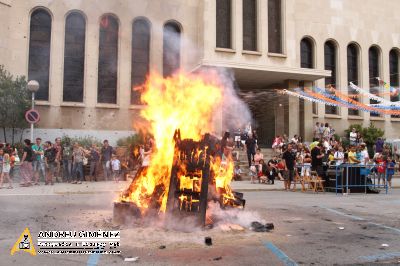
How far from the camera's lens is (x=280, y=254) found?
5.70 metres

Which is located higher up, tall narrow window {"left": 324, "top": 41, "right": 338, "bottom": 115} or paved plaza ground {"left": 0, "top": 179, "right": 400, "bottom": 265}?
tall narrow window {"left": 324, "top": 41, "right": 338, "bottom": 115}

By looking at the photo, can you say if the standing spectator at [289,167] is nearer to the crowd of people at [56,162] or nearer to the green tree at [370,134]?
the crowd of people at [56,162]

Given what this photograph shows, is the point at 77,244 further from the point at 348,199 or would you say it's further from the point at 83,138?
the point at 83,138

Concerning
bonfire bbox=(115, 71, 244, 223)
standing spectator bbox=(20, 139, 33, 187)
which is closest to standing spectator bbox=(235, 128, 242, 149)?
standing spectator bbox=(20, 139, 33, 187)

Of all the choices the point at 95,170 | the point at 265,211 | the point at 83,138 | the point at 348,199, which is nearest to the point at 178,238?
the point at 265,211

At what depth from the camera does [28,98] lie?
1961cm

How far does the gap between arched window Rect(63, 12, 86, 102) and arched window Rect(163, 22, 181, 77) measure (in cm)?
486

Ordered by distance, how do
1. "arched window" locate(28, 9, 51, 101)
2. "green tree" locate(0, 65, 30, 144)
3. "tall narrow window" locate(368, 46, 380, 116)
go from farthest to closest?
"tall narrow window" locate(368, 46, 380, 116), "arched window" locate(28, 9, 51, 101), "green tree" locate(0, 65, 30, 144)

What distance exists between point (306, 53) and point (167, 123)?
21785 mm

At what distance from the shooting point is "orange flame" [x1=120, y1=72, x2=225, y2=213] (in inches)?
311

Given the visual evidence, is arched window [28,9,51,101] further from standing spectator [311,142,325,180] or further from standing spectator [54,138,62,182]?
standing spectator [311,142,325,180]

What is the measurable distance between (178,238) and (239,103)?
18650mm

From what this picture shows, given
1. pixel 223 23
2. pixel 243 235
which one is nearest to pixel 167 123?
pixel 243 235

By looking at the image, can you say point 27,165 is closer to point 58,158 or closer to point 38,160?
point 38,160
